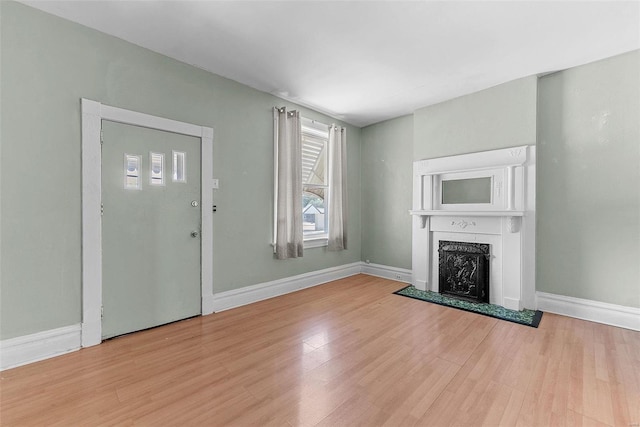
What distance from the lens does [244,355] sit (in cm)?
229

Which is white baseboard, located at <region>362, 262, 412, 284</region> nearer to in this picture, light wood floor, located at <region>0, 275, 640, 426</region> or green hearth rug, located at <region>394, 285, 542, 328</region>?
green hearth rug, located at <region>394, 285, 542, 328</region>

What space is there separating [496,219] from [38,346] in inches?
186

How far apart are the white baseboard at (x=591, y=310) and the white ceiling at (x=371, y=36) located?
2.62 meters

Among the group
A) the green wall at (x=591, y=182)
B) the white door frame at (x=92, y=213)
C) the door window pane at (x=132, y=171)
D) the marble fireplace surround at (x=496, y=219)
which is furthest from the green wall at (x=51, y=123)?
the green wall at (x=591, y=182)

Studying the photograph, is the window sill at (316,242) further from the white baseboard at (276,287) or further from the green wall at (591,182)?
the green wall at (591,182)

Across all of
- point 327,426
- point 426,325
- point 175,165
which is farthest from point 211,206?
point 426,325

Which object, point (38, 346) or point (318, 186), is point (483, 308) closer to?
point (318, 186)

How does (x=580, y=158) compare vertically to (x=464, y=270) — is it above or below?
above

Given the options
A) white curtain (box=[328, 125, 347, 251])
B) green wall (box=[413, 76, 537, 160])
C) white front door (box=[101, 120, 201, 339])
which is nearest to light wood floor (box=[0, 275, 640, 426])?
white front door (box=[101, 120, 201, 339])

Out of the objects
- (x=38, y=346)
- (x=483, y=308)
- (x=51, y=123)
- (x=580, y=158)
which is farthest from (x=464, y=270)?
(x=51, y=123)

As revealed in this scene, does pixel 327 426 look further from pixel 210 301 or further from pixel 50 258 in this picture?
pixel 50 258

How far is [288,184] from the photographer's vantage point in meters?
3.92

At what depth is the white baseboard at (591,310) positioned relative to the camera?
281 cm

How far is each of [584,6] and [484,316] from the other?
2.94 metres
